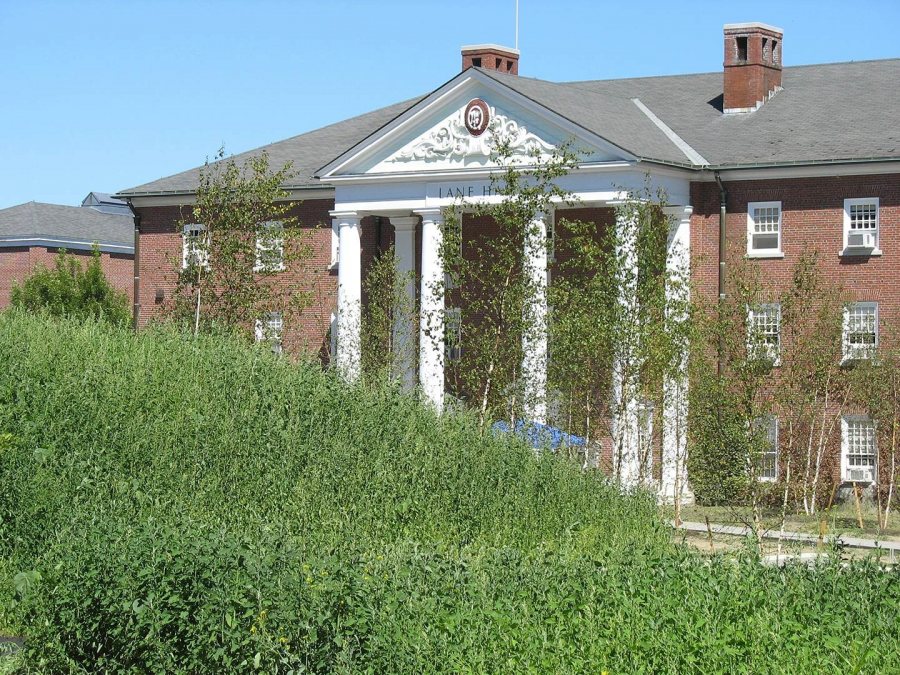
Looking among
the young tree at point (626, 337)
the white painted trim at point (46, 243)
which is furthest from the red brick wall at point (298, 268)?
the white painted trim at point (46, 243)

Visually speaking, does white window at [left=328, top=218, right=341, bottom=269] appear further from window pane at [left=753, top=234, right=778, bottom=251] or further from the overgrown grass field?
the overgrown grass field

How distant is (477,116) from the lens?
127ft

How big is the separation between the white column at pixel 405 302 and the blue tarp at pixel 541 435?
5.90 metres

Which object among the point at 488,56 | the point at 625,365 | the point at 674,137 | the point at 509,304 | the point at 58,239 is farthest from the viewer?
the point at 58,239

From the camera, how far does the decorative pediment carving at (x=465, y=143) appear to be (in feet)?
124

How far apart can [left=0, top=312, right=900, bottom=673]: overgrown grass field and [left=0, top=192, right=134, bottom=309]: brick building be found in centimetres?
4506

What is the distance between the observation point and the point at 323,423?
21672 millimetres

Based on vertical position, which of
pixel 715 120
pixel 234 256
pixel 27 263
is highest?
pixel 715 120

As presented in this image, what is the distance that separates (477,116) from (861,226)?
10340mm

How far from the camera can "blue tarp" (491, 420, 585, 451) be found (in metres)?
23.7

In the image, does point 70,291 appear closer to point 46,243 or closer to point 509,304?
point 46,243

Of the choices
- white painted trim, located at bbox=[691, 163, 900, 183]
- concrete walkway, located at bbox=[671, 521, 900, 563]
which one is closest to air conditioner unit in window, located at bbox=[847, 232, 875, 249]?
white painted trim, located at bbox=[691, 163, 900, 183]

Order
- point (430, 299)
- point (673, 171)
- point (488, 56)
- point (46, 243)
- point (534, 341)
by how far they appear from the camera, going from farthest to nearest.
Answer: point (46, 243) < point (488, 56) < point (673, 171) < point (430, 299) < point (534, 341)

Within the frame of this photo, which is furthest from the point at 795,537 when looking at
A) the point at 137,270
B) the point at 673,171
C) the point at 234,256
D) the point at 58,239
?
the point at 58,239
